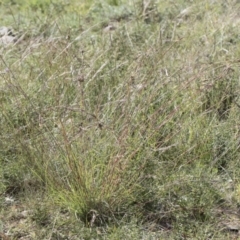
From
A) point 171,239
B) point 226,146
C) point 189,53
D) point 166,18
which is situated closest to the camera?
point 171,239

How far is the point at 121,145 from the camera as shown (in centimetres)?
336

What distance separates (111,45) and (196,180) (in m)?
1.80

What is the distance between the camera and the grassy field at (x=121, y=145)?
3.37 m

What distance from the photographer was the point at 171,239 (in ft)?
10.8

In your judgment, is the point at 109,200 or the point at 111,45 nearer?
the point at 109,200

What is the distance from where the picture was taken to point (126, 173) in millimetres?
3463

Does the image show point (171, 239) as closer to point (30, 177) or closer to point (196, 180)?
point (196, 180)

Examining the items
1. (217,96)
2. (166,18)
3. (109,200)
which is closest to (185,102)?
(217,96)

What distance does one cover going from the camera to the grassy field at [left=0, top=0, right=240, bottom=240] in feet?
11.1

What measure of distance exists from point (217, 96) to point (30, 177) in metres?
1.43

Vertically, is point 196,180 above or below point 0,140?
below

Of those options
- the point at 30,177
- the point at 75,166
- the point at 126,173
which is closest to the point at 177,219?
Result: the point at 126,173

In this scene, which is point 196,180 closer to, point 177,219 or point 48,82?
point 177,219

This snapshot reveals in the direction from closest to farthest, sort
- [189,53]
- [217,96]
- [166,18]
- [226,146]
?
[226,146], [217,96], [189,53], [166,18]
